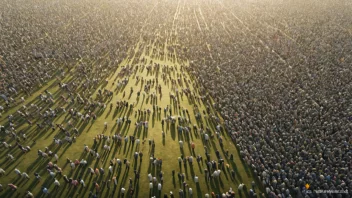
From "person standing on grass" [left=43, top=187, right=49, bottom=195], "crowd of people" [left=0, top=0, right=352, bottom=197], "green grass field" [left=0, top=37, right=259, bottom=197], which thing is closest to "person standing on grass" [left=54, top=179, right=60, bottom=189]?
"green grass field" [left=0, top=37, right=259, bottom=197]

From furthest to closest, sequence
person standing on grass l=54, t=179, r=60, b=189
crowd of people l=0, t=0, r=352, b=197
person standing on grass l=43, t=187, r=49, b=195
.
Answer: crowd of people l=0, t=0, r=352, b=197
person standing on grass l=54, t=179, r=60, b=189
person standing on grass l=43, t=187, r=49, b=195


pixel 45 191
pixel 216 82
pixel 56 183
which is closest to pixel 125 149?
pixel 56 183

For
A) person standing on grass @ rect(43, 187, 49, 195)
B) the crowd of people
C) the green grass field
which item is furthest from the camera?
the crowd of people

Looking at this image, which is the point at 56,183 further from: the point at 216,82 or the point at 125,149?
the point at 216,82

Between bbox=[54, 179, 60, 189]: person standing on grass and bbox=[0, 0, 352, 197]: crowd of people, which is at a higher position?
bbox=[0, 0, 352, 197]: crowd of people

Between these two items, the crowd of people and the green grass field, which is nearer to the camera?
the green grass field

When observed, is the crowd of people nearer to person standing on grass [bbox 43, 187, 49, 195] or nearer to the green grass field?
person standing on grass [bbox 43, 187, 49, 195]

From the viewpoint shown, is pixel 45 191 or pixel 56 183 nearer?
pixel 45 191

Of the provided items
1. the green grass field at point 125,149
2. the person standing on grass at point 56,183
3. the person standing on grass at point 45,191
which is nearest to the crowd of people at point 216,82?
the person standing on grass at point 45,191
